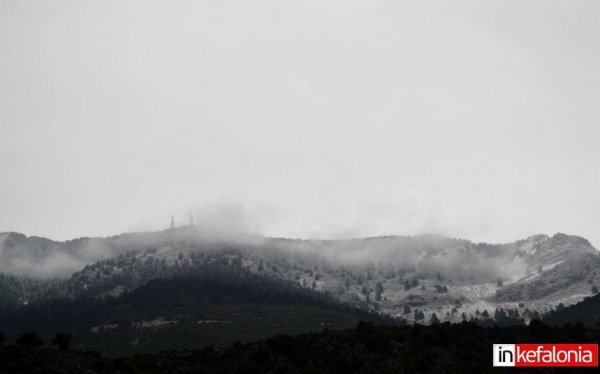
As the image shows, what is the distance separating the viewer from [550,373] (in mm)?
94562

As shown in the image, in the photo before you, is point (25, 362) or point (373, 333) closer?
point (25, 362)

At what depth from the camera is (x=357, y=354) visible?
101 meters

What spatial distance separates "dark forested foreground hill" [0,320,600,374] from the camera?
94312 millimetres

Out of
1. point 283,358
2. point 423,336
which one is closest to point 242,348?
point 283,358

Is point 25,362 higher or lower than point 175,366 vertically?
higher

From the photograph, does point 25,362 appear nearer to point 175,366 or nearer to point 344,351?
point 175,366

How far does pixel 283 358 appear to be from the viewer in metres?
100

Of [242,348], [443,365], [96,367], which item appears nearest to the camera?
[96,367]

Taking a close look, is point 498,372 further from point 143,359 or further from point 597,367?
point 143,359

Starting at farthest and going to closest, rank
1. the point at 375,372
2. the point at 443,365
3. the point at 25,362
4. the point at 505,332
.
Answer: the point at 505,332
the point at 443,365
the point at 375,372
the point at 25,362

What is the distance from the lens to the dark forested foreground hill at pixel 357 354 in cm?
9431

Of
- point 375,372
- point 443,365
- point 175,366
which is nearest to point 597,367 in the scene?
point 443,365

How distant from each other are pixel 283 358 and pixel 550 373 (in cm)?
4733

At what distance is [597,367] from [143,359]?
83217 millimetres
